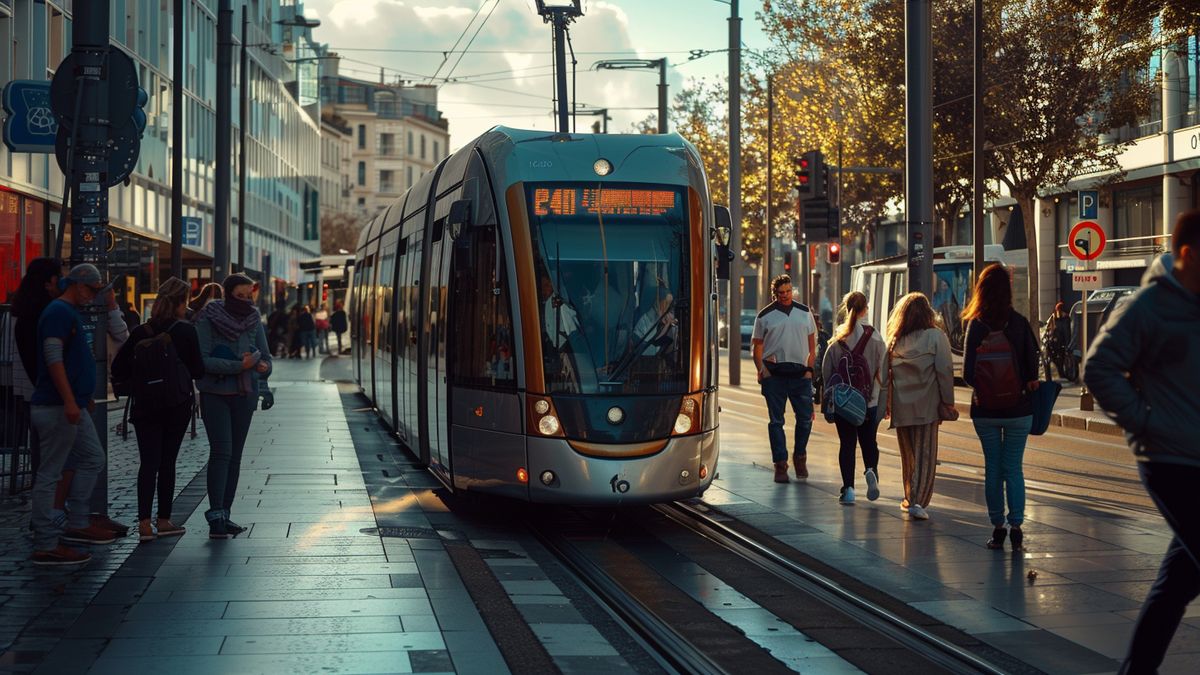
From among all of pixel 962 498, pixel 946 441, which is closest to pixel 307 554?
pixel 962 498

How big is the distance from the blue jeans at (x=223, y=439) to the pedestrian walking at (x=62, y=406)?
1057 millimetres

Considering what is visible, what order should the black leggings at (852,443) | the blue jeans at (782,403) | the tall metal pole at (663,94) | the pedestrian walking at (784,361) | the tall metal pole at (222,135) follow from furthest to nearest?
the tall metal pole at (663,94) → the tall metal pole at (222,135) → the blue jeans at (782,403) → the pedestrian walking at (784,361) → the black leggings at (852,443)

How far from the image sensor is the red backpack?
10.2 metres

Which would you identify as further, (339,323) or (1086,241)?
(339,323)

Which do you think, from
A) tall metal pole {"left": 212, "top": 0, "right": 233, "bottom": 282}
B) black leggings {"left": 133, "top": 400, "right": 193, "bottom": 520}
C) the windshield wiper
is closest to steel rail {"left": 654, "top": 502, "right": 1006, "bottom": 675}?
the windshield wiper

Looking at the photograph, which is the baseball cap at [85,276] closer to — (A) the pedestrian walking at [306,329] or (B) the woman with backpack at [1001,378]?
(B) the woman with backpack at [1001,378]

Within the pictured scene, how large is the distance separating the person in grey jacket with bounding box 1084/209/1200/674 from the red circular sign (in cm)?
1961

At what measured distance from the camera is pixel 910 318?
38.8 feet

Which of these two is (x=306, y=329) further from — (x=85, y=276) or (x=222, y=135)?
(x=85, y=276)

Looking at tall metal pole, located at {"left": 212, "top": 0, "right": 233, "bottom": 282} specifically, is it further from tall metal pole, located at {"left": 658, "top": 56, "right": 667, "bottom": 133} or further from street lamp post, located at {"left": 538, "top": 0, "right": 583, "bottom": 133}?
tall metal pole, located at {"left": 658, "top": 56, "right": 667, "bottom": 133}

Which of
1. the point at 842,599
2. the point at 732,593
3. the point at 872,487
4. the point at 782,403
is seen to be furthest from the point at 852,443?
the point at 842,599

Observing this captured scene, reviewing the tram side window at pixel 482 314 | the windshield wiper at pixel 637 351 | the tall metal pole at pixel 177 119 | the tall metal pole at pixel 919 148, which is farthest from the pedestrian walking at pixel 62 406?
the tall metal pole at pixel 177 119

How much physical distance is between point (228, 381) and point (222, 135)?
20770 millimetres

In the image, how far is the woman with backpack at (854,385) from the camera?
1305cm
